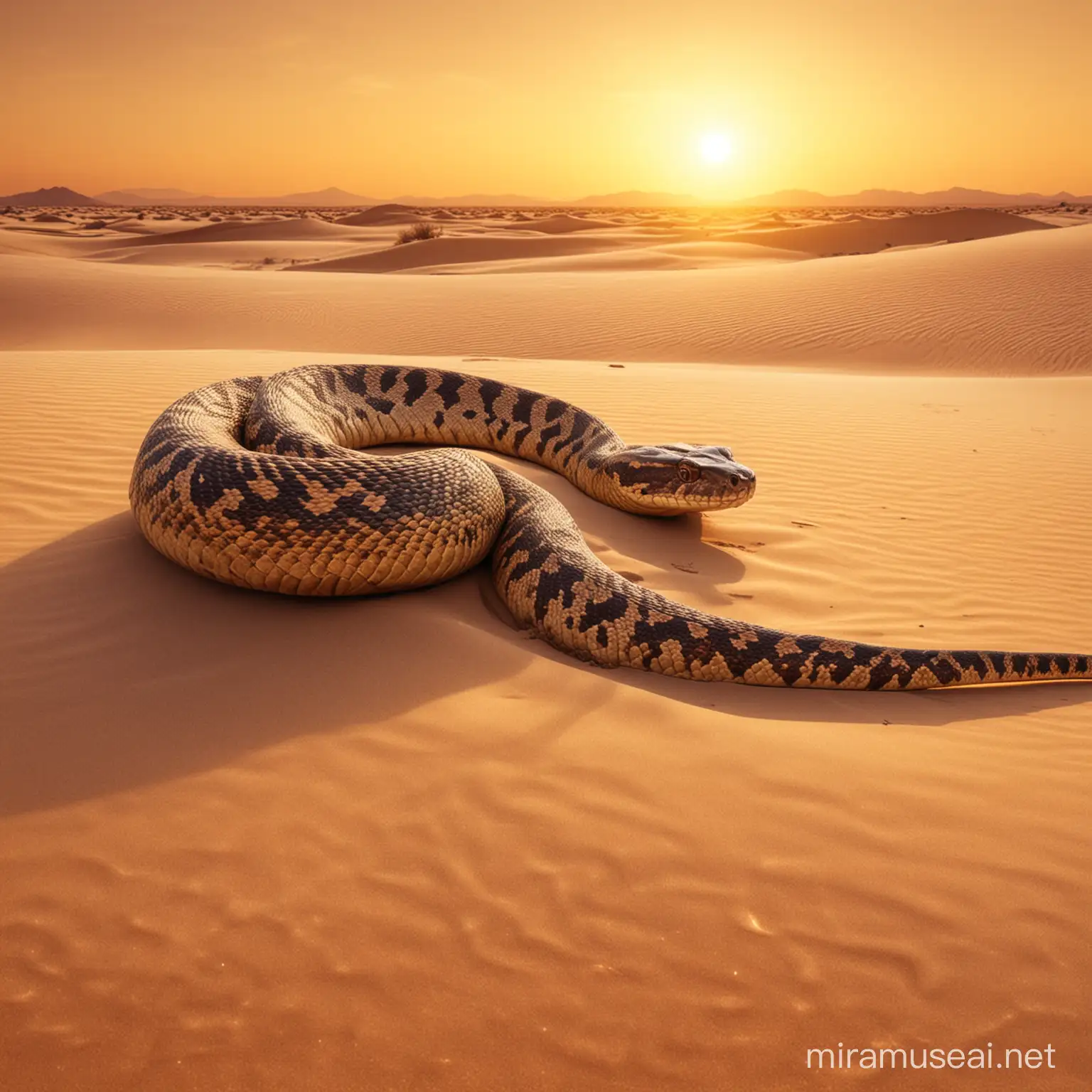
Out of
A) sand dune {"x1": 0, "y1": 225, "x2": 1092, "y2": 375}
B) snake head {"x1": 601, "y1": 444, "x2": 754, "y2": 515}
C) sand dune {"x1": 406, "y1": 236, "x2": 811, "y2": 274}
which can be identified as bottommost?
snake head {"x1": 601, "y1": 444, "x2": 754, "y2": 515}

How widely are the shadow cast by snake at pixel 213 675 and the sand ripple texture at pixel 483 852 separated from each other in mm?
21

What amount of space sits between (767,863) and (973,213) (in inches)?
2455

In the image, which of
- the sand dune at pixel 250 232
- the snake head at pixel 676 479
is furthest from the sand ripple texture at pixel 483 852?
the sand dune at pixel 250 232

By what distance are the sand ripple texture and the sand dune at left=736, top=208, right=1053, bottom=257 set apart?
49.2 meters

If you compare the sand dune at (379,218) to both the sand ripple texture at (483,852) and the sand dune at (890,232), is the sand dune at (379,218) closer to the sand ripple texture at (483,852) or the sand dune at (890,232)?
the sand dune at (890,232)

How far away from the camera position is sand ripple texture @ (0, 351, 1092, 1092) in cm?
241

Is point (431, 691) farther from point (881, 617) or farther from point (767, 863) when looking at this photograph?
point (881, 617)

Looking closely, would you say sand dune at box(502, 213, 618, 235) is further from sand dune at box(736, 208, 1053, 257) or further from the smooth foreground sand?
the smooth foreground sand

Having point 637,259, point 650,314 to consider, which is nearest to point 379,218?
point 637,259

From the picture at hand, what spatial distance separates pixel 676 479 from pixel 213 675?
4095 mm

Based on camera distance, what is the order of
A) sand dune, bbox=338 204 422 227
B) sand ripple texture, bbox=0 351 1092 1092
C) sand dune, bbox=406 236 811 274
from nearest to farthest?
1. sand ripple texture, bbox=0 351 1092 1092
2. sand dune, bbox=406 236 811 274
3. sand dune, bbox=338 204 422 227

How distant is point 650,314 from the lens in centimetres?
2362

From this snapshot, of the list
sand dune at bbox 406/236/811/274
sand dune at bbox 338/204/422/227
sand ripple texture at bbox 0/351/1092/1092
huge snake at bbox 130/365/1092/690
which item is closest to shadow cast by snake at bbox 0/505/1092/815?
sand ripple texture at bbox 0/351/1092/1092

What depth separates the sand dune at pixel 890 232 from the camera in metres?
49.5
